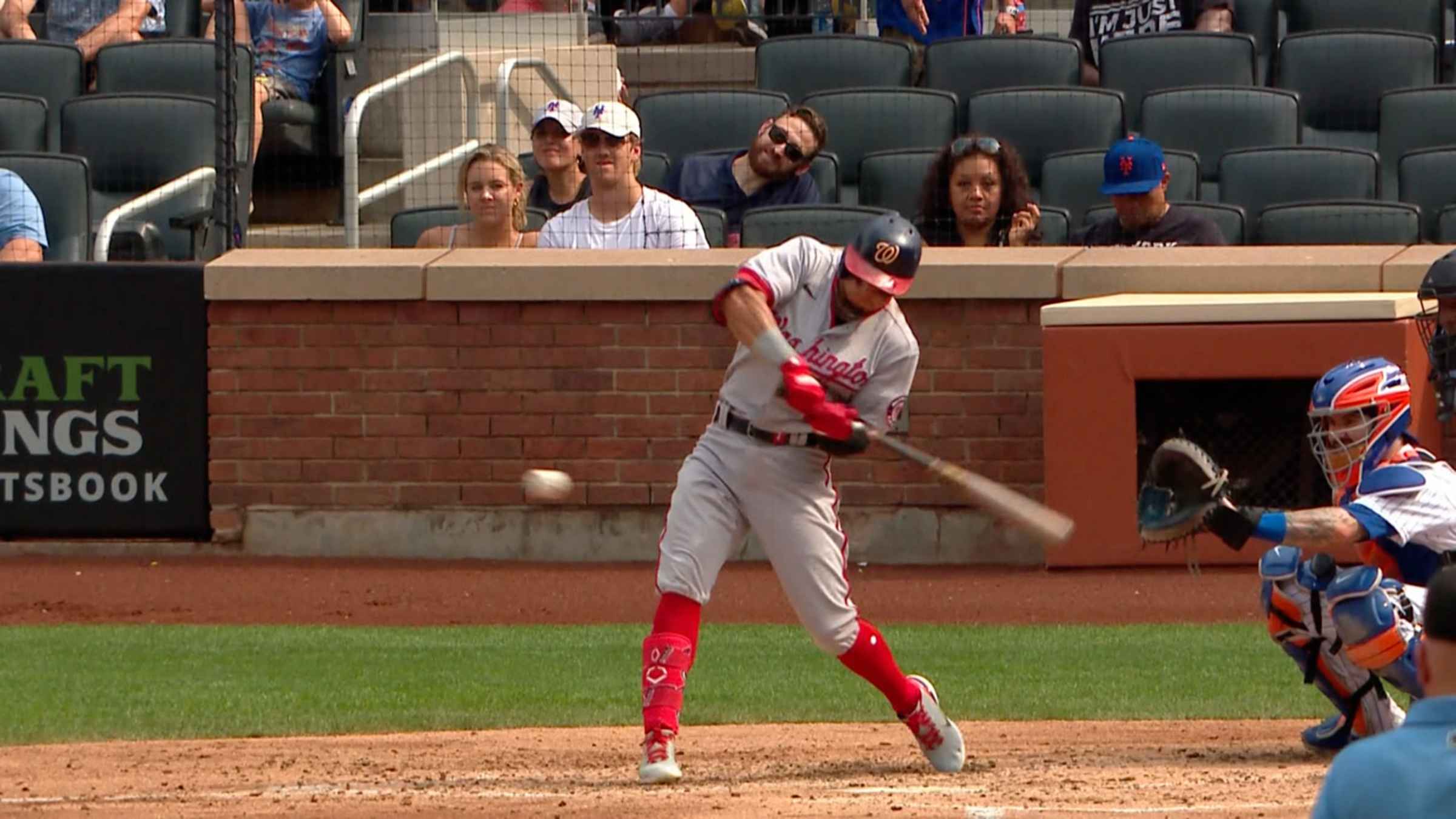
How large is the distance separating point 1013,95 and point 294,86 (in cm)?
428

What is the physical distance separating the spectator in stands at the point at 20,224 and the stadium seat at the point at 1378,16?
7438mm

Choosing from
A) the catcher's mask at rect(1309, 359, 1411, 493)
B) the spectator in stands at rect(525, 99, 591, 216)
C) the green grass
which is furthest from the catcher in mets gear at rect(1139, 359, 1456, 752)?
the spectator in stands at rect(525, 99, 591, 216)

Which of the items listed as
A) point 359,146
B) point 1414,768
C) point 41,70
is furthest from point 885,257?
point 41,70

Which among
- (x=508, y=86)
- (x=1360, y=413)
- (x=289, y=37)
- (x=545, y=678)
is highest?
(x=289, y=37)

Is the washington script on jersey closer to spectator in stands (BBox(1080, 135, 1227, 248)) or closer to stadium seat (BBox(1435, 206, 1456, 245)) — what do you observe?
spectator in stands (BBox(1080, 135, 1227, 248))

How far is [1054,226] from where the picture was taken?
11320 mm

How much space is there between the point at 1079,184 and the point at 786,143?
171cm

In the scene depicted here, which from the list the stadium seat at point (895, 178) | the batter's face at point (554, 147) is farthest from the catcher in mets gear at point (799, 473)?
the stadium seat at point (895, 178)

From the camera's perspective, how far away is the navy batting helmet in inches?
245

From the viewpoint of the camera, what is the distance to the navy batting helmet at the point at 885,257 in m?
6.22

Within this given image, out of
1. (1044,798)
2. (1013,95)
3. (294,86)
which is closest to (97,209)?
(294,86)

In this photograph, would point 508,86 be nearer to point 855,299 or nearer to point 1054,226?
point 1054,226

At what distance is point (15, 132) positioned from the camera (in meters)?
12.3

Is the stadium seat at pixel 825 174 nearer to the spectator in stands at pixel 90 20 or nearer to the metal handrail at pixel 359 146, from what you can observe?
the metal handrail at pixel 359 146
